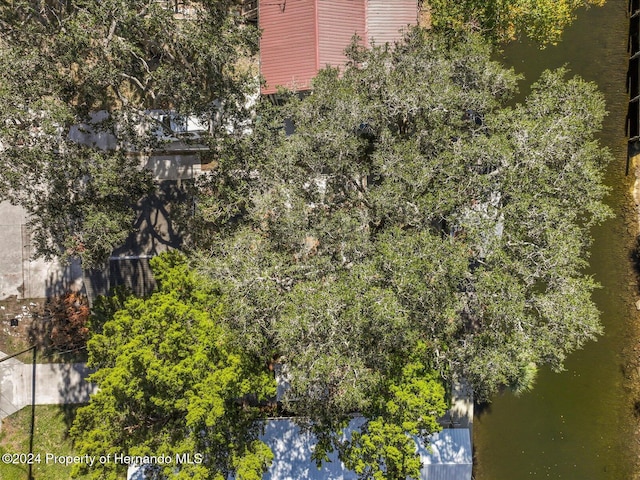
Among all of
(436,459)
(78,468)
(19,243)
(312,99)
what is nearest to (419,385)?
(436,459)

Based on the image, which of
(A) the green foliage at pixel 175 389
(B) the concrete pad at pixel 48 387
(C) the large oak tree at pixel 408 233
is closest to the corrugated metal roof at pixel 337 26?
(C) the large oak tree at pixel 408 233

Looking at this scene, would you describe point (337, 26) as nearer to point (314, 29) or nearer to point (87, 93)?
point (314, 29)

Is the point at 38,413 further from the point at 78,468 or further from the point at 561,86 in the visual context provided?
the point at 561,86

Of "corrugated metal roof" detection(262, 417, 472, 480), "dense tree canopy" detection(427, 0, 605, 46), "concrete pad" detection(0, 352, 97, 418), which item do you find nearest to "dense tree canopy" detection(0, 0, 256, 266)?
"concrete pad" detection(0, 352, 97, 418)

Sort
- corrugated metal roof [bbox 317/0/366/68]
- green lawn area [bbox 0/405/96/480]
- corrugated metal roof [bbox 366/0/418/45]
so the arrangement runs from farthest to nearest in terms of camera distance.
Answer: green lawn area [bbox 0/405/96/480] < corrugated metal roof [bbox 366/0/418/45] < corrugated metal roof [bbox 317/0/366/68]

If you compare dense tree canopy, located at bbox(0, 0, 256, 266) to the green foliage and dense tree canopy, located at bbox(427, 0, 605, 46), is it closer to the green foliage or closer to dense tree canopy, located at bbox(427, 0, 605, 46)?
the green foliage

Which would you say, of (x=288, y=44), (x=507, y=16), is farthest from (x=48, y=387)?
(x=507, y=16)
